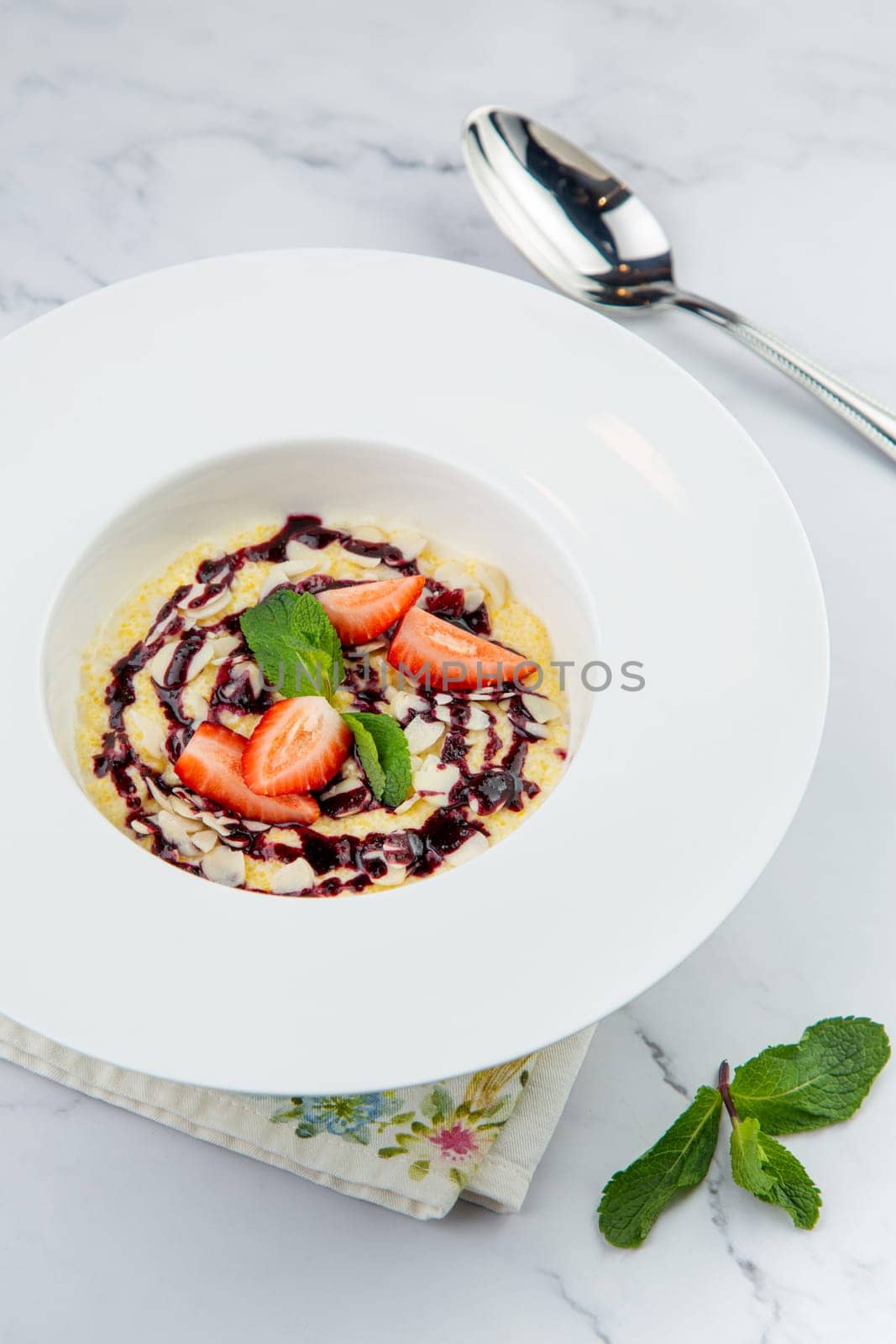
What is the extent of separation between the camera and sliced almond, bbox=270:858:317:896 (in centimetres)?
190

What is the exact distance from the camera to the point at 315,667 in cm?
205

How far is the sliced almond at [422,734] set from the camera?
203cm

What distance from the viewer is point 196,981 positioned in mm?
1602

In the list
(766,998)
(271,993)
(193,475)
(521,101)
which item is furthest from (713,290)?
(271,993)

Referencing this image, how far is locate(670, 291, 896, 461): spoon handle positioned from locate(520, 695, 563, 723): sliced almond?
88cm

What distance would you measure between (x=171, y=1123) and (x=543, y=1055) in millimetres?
A: 548

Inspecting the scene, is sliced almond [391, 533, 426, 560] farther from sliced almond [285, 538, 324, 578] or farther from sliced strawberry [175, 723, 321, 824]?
sliced strawberry [175, 723, 321, 824]

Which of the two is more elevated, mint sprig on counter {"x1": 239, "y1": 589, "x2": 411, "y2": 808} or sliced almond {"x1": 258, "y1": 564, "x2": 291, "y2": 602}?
sliced almond {"x1": 258, "y1": 564, "x2": 291, "y2": 602}

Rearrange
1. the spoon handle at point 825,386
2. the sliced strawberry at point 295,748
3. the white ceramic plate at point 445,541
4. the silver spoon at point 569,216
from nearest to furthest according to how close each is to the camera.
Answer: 1. the white ceramic plate at point 445,541
2. the sliced strawberry at point 295,748
3. the spoon handle at point 825,386
4. the silver spoon at point 569,216

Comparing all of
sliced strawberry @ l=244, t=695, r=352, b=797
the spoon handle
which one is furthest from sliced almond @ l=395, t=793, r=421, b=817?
the spoon handle

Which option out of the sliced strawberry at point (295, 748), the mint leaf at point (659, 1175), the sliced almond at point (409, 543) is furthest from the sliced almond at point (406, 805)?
the mint leaf at point (659, 1175)

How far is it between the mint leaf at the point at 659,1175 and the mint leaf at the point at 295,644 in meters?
0.82

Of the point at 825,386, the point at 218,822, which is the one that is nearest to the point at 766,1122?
the point at 218,822

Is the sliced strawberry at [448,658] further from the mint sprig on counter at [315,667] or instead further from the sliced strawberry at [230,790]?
the sliced strawberry at [230,790]
